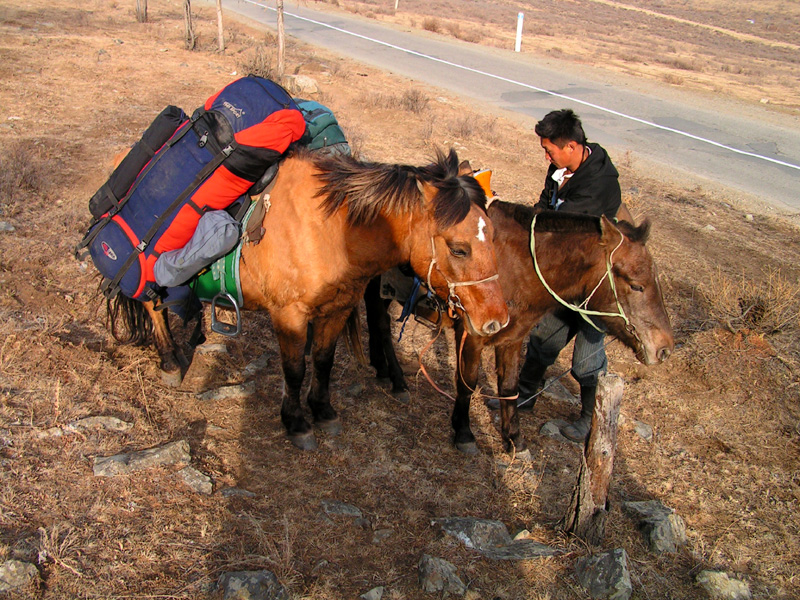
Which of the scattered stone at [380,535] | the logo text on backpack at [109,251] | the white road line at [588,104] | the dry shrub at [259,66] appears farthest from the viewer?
the dry shrub at [259,66]

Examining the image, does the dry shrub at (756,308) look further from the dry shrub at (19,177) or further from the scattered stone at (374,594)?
the dry shrub at (19,177)

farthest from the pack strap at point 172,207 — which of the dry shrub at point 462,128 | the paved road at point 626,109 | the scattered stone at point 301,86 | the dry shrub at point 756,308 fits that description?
the scattered stone at point 301,86

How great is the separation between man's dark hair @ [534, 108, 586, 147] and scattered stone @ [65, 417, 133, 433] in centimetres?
323

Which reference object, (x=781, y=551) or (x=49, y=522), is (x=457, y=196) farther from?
(x=781, y=551)

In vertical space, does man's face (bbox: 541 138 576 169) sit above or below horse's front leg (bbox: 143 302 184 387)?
above

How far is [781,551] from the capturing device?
339 cm

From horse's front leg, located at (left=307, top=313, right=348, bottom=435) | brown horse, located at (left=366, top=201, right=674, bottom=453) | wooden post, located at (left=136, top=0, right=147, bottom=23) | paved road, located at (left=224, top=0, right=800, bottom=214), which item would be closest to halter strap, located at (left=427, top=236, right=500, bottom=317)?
brown horse, located at (left=366, top=201, right=674, bottom=453)

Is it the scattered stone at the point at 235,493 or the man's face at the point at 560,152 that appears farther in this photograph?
the man's face at the point at 560,152

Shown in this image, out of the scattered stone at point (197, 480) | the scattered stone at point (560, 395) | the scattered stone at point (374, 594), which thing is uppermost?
the scattered stone at point (197, 480)

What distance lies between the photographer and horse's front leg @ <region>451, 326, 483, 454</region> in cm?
386

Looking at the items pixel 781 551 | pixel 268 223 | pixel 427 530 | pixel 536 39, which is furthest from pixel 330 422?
pixel 536 39

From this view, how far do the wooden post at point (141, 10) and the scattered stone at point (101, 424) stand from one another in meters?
18.0

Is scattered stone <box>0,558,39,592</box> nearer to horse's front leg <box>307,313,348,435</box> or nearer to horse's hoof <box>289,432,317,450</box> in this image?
horse's hoof <box>289,432,317,450</box>

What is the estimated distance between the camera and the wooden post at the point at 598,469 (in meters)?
2.99
